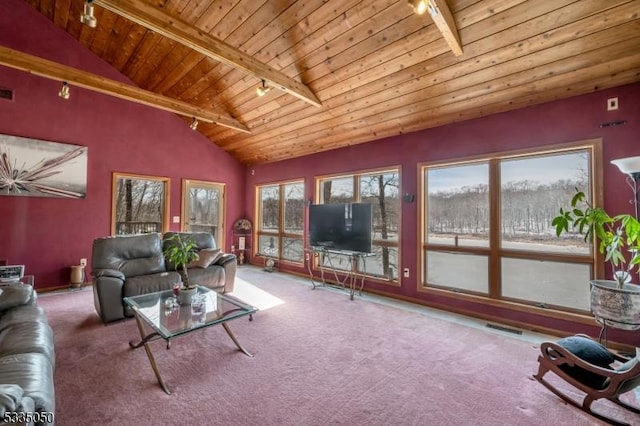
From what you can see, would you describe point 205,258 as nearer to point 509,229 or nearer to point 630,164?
point 509,229

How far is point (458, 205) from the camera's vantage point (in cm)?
391

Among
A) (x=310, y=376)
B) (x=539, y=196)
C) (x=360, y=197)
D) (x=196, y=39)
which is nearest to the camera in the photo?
(x=310, y=376)

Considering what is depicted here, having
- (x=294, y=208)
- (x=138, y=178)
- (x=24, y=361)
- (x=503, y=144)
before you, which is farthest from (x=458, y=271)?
(x=138, y=178)

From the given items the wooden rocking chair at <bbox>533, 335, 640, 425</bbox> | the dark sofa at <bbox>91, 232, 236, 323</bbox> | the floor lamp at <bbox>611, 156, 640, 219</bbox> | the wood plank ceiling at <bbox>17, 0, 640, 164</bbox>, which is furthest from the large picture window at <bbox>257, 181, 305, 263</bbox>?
the floor lamp at <bbox>611, 156, 640, 219</bbox>

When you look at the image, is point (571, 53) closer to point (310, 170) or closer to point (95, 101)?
point (310, 170)

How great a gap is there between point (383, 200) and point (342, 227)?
33.9 inches

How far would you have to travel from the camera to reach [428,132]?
4078 mm

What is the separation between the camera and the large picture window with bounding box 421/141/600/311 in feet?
10.1

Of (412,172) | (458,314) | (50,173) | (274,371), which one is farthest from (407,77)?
A: (50,173)

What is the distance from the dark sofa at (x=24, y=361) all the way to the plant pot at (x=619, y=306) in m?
3.73

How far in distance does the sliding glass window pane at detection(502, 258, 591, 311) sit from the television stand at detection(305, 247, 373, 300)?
1.84 m

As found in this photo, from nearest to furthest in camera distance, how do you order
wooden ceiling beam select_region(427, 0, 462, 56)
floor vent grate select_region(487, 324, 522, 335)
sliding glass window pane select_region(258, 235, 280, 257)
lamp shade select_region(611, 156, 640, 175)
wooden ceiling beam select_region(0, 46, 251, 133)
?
wooden ceiling beam select_region(427, 0, 462, 56), lamp shade select_region(611, 156, 640, 175), floor vent grate select_region(487, 324, 522, 335), wooden ceiling beam select_region(0, 46, 251, 133), sliding glass window pane select_region(258, 235, 280, 257)

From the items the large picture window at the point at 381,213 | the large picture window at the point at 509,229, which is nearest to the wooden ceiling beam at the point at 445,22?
the large picture window at the point at 509,229

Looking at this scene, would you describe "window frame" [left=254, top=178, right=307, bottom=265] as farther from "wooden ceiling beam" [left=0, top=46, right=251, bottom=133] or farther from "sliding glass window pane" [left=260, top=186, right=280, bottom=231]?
"wooden ceiling beam" [left=0, top=46, right=251, bottom=133]
